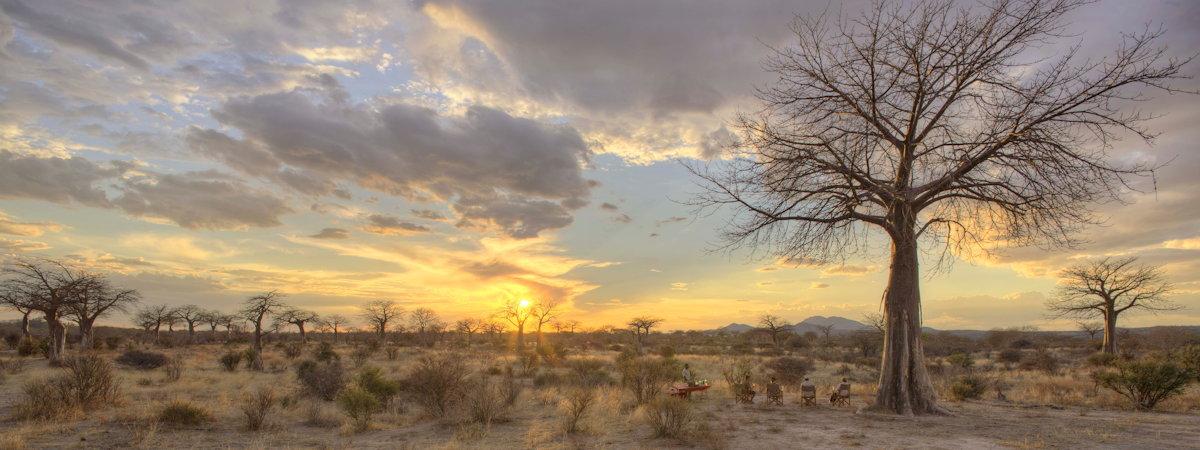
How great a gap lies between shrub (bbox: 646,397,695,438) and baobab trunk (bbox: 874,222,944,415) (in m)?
6.17

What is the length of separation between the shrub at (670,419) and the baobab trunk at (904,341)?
20.2ft

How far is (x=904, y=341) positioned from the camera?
14.8 m

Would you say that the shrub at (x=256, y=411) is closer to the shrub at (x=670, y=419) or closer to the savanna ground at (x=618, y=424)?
the savanna ground at (x=618, y=424)

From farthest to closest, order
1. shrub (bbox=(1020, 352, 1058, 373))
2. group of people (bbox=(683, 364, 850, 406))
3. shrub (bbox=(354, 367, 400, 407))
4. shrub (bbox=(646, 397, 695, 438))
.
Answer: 1. shrub (bbox=(1020, 352, 1058, 373))
2. shrub (bbox=(354, 367, 400, 407))
3. group of people (bbox=(683, 364, 850, 406))
4. shrub (bbox=(646, 397, 695, 438))

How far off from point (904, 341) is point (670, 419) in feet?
23.1

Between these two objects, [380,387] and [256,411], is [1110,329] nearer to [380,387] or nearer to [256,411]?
[380,387]

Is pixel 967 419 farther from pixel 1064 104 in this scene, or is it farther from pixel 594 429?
pixel 594 429

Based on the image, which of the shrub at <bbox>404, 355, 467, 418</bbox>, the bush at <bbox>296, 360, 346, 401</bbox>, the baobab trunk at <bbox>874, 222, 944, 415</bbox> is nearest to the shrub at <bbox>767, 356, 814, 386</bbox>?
the baobab trunk at <bbox>874, 222, 944, 415</bbox>

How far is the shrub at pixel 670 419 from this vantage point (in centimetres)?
1155

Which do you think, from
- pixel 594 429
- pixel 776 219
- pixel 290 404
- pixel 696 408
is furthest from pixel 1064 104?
pixel 290 404

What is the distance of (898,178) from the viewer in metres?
15.1

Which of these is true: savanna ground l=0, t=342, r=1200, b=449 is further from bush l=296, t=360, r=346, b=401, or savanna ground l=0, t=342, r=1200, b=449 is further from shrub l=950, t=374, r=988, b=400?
shrub l=950, t=374, r=988, b=400

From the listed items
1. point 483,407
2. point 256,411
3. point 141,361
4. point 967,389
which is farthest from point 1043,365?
point 141,361

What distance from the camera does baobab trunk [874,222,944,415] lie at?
47.7ft
